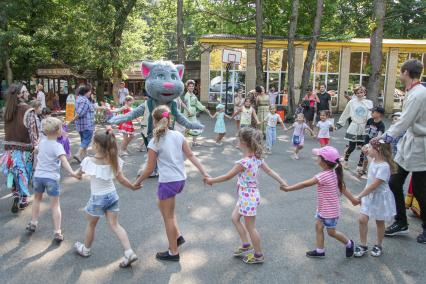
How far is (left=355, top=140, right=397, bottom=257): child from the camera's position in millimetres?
4520

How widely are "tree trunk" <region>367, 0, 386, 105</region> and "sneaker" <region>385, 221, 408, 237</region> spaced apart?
339 inches

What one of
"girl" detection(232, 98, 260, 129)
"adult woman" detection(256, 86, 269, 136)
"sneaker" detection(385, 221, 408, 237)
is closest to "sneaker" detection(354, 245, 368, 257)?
"sneaker" detection(385, 221, 408, 237)

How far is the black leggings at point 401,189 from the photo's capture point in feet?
16.4

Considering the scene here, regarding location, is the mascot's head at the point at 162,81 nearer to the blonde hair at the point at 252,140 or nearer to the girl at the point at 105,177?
the girl at the point at 105,177

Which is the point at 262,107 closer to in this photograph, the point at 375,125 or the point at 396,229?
the point at 375,125

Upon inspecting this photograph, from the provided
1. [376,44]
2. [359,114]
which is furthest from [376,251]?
[376,44]

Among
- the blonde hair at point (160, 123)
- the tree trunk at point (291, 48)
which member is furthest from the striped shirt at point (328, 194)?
the tree trunk at point (291, 48)

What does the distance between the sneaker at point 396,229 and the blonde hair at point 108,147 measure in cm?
360

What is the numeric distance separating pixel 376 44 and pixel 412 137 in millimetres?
9036

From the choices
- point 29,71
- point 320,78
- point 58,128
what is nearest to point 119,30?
point 29,71

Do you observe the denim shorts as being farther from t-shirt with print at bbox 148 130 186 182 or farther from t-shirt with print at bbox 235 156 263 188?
t-shirt with print at bbox 235 156 263 188

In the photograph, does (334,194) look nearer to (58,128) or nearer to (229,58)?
(58,128)

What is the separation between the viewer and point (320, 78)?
2533 centimetres

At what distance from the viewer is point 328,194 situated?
14.0ft
